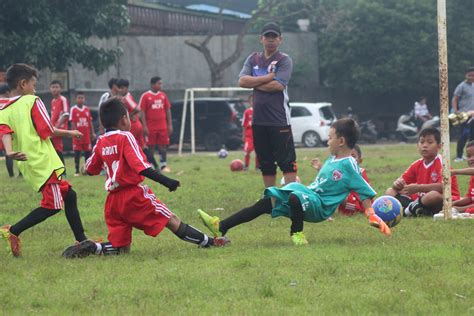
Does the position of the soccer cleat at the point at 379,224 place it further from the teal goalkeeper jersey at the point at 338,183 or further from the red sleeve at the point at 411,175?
the red sleeve at the point at 411,175

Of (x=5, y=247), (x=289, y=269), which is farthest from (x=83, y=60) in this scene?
(x=289, y=269)

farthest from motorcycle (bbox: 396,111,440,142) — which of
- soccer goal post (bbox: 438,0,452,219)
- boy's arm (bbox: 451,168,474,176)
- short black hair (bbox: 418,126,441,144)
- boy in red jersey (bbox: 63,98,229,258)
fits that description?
boy in red jersey (bbox: 63,98,229,258)

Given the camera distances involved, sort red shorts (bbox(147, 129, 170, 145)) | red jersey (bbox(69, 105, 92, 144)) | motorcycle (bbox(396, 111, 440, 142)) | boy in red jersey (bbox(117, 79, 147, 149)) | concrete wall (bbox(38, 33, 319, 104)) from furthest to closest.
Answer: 1. concrete wall (bbox(38, 33, 319, 104))
2. motorcycle (bbox(396, 111, 440, 142))
3. red jersey (bbox(69, 105, 92, 144))
4. red shorts (bbox(147, 129, 170, 145))
5. boy in red jersey (bbox(117, 79, 147, 149))

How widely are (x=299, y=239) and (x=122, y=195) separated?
1513 mm

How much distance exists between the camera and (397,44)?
144ft

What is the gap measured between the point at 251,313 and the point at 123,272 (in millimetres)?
1785

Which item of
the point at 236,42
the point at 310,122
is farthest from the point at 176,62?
the point at 310,122

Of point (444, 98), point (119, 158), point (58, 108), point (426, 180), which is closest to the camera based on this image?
point (119, 158)

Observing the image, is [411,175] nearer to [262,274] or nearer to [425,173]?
[425,173]

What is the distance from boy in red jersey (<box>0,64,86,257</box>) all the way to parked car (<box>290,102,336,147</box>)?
92.8 feet

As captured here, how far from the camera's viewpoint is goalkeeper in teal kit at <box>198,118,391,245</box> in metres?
8.79

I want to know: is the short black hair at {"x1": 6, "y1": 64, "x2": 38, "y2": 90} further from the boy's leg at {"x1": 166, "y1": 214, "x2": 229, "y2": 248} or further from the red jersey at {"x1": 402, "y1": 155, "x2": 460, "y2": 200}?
the red jersey at {"x1": 402, "y1": 155, "x2": 460, "y2": 200}

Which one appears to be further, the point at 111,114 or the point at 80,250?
the point at 111,114

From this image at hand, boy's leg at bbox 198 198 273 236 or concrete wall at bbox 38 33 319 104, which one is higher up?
concrete wall at bbox 38 33 319 104
